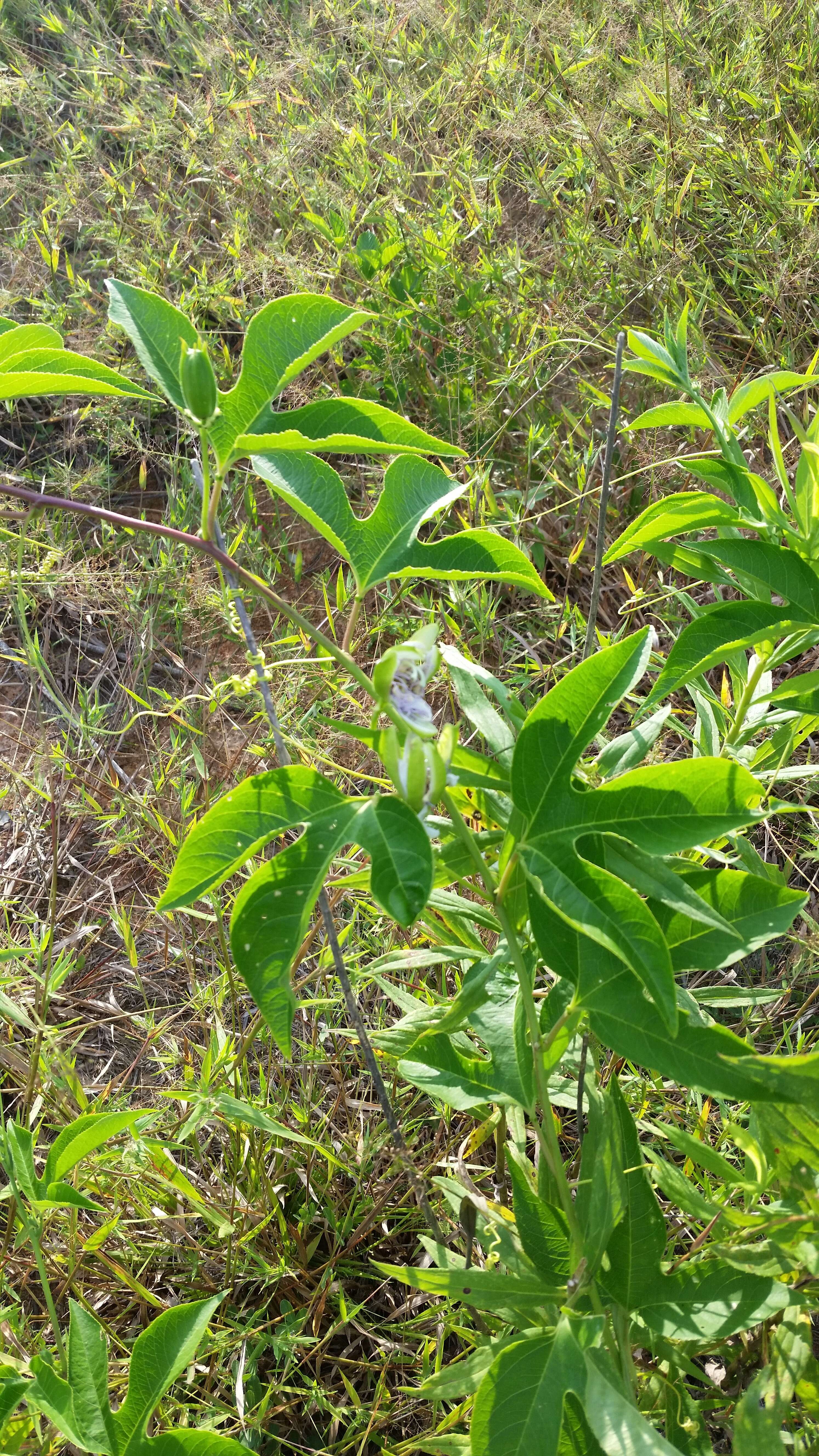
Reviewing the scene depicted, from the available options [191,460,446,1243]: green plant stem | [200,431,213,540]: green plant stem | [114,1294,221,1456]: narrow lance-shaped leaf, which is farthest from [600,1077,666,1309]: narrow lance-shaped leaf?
[200,431,213,540]: green plant stem

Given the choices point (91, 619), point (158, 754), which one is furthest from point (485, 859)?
point (91, 619)

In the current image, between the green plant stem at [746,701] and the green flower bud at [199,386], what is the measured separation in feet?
2.30

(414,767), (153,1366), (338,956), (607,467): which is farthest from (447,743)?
(153,1366)

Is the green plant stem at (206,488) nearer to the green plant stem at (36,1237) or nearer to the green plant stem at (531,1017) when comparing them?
the green plant stem at (531,1017)

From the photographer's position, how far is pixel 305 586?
2383 mm

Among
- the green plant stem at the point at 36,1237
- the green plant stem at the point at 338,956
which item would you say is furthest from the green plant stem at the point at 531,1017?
the green plant stem at the point at 36,1237

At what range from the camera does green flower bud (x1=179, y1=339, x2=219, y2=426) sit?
78 centimetres

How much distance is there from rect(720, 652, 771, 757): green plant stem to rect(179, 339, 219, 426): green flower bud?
2.30 ft

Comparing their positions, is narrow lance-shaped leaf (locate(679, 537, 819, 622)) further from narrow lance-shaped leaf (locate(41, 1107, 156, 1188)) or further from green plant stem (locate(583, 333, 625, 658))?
narrow lance-shaped leaf (locate(41, 1107, 156, 1188))

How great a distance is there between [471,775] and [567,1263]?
20.7 inches

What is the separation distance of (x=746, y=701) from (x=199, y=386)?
2.46 feet

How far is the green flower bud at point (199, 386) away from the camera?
778 mm

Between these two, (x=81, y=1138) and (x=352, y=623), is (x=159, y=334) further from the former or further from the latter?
(x=81, y=1138)

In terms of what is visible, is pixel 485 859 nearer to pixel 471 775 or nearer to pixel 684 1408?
pixel 471 775
